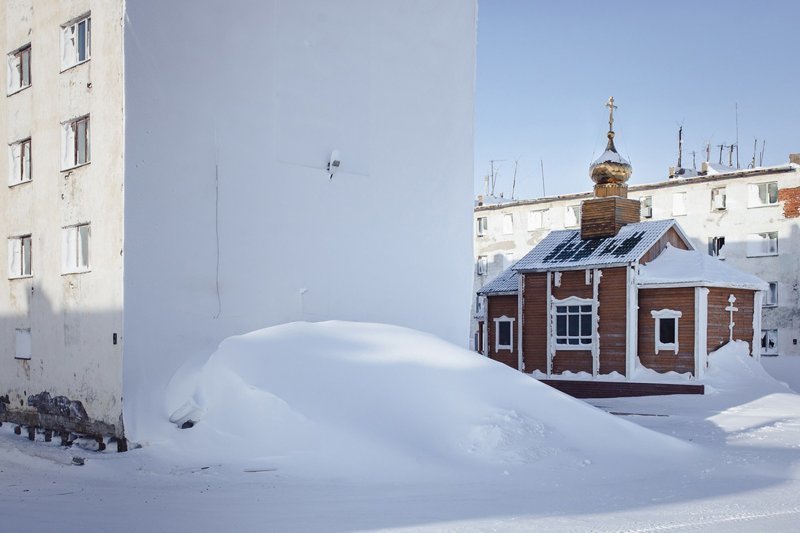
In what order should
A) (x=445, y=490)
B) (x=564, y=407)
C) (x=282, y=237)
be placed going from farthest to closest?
(x=282, y=237) → (x=564, y=407) → (x=445, y=490)

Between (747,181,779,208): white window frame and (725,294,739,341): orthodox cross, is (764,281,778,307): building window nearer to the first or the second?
(747,181,779,208): white window frame

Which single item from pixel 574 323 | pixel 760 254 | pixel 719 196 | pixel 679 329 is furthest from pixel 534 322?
pixel 719 196

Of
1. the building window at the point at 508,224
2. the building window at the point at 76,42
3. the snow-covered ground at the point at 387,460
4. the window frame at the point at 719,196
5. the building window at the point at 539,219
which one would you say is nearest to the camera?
the snow-covered ground at the point at 387,460

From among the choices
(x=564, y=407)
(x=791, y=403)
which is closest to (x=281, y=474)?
(x=564, y=407)

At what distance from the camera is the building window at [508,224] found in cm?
5150

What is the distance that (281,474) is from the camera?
12375mm

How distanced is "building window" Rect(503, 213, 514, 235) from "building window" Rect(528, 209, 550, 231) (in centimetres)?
127

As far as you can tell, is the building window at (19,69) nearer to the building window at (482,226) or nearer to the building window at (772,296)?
the building window at (772,296)

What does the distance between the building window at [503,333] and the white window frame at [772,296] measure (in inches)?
574

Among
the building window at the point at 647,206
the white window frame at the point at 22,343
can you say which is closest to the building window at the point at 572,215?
the building window at the point at 647,206

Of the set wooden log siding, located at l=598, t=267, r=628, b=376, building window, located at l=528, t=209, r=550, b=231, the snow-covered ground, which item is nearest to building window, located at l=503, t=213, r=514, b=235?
building window, located at l=528, t=209, r=550, b=231

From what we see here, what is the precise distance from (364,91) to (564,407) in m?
8.88

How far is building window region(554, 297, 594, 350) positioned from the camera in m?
29.0

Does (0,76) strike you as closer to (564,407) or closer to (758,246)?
(564,407)
